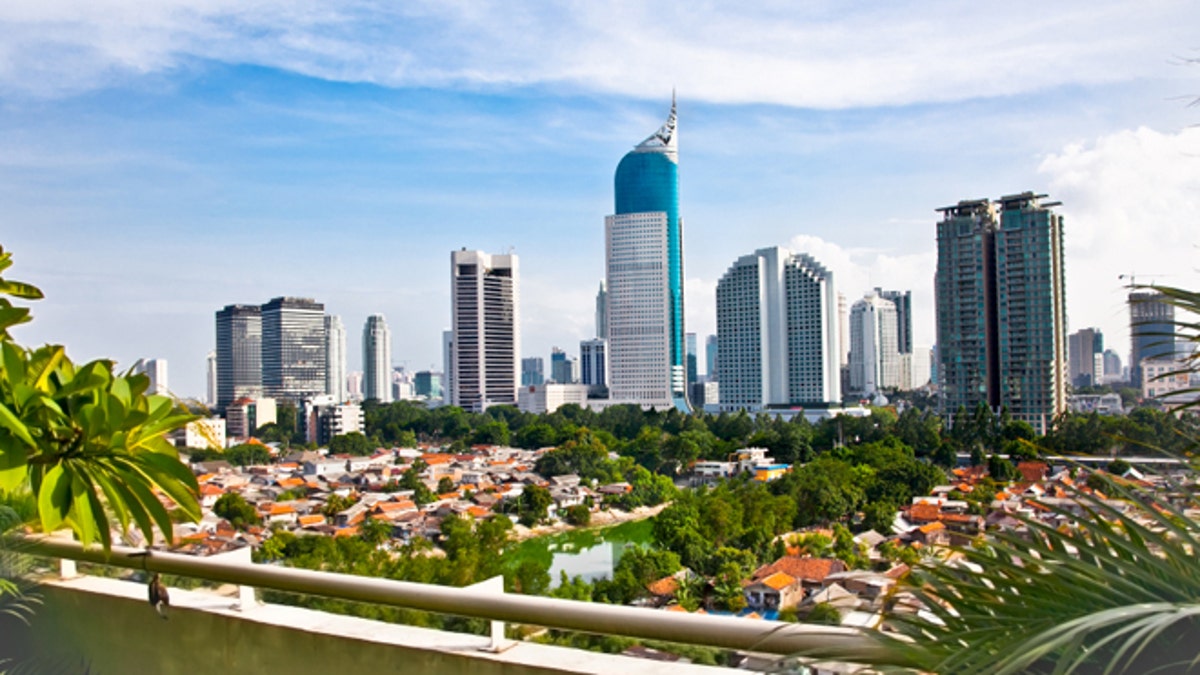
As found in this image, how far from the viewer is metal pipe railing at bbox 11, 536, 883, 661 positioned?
60cm

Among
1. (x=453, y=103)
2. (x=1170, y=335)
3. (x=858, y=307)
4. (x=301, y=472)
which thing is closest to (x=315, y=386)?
(x=301, y=472)

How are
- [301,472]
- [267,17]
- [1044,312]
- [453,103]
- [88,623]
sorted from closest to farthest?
[88,623], [267,17], [453,103], [1044,312], [301,472]

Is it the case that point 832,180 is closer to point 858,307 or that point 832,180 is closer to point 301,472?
point 301,472

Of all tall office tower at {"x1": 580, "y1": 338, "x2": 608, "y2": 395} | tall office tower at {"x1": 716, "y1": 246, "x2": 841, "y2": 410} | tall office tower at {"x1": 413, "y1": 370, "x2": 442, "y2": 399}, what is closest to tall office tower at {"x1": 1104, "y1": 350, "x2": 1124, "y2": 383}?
tall office tower at {"x1": 716, "y1": 246, "x2": 841, "y2": 410}

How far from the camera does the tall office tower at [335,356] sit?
51094mm

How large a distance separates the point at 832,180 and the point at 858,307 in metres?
25.0

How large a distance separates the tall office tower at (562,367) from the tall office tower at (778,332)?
27.3 metres

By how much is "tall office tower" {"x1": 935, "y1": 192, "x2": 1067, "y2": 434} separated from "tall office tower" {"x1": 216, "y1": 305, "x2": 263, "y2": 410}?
36.0 m

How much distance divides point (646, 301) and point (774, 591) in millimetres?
35675

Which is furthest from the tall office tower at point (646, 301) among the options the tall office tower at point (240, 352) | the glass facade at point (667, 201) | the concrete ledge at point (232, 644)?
the concrete ledge at point (232, 644)

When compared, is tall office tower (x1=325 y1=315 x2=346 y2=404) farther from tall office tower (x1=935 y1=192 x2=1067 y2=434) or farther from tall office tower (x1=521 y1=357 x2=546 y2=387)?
tall office tower (x1=935 y1=192 x2=1067 y2=434)

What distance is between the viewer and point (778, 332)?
1635 inches

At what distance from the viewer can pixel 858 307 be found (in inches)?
1984

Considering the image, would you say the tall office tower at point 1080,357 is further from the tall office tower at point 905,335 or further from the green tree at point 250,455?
the tall office tower at point 905,335
